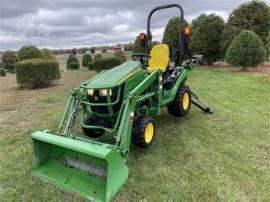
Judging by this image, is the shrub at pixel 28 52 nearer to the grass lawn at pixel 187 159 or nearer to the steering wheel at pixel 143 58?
the grass lawn at pixel 187 159

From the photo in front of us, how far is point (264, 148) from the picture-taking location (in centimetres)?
392

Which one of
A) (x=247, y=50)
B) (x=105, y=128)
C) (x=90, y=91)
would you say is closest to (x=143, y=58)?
(x=90, y=91)

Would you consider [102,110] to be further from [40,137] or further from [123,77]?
[40,137]

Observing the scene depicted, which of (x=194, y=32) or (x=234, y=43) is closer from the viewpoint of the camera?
(x=234, y=43)

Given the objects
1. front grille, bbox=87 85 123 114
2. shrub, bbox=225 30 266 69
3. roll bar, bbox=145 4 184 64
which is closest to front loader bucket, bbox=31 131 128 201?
front grille, bbox=87 85 123 114

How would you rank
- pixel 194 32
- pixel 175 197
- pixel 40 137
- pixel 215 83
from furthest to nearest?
pixel 194 32, pixel 215 83, pixel 40 137, pixel 175 197

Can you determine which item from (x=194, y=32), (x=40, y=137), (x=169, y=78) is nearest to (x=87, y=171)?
(x=40, y=137)

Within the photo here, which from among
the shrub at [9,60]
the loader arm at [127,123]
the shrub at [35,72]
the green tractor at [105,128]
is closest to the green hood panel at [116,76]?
the green tractor at [105,128]

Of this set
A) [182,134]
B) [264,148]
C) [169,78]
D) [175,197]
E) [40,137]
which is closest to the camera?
[175,197]

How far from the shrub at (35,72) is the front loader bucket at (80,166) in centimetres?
743

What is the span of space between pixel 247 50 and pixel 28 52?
1130 cm

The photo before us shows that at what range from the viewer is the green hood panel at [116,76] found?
3.53 metres

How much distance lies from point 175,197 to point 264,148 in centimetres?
186

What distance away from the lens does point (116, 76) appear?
370 centimetres
